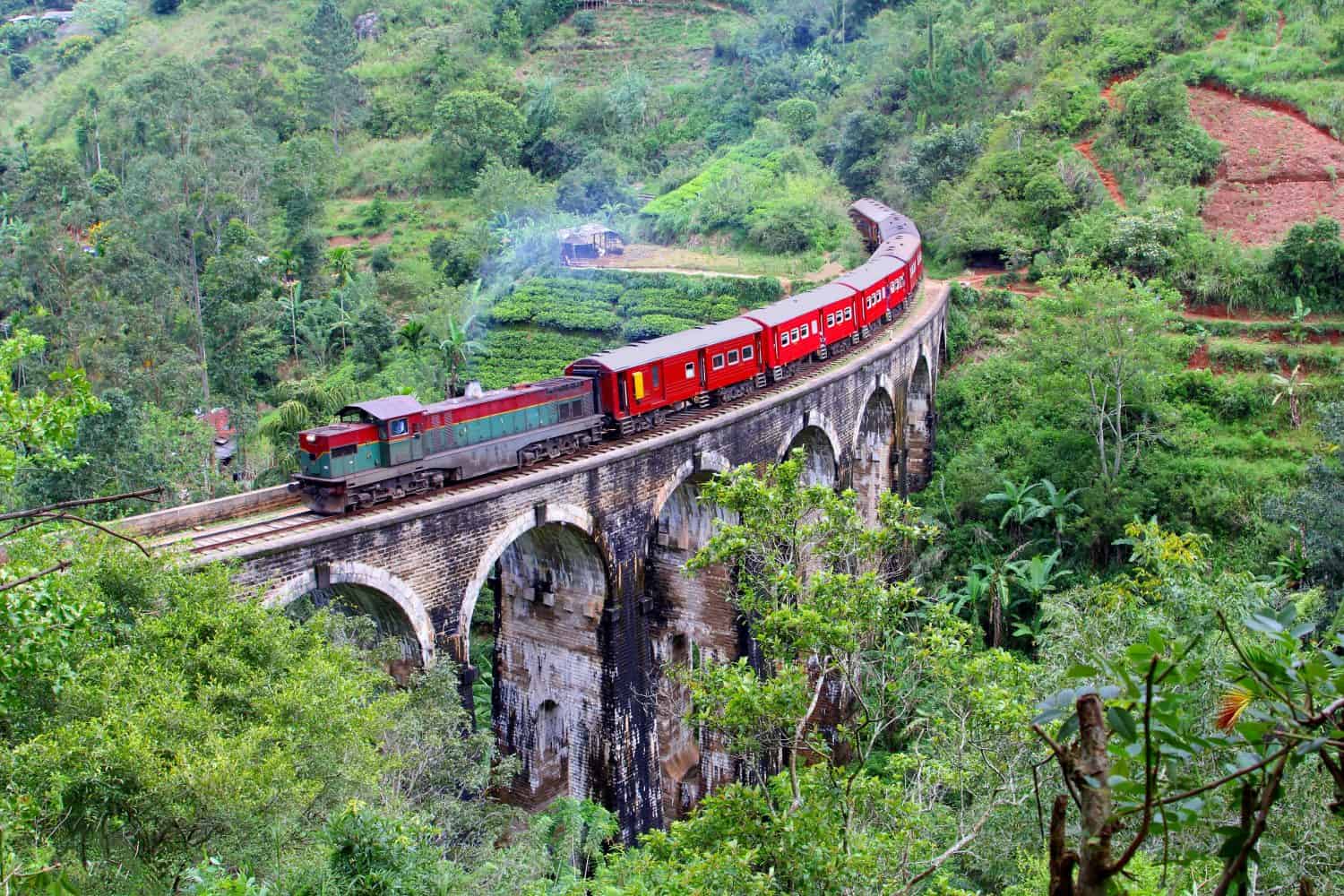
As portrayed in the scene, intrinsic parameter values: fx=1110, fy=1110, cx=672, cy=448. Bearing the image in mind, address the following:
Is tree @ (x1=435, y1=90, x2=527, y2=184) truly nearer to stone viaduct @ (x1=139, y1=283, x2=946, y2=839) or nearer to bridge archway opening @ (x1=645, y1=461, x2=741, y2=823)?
stone viaduct @ (x1=139, y1=283, x2=946, y2=839)

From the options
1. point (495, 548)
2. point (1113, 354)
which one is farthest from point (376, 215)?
point (495, 548)

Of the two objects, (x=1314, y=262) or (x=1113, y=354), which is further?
(x=1314, y=262)

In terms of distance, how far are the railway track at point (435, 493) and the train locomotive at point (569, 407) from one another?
0.19 m

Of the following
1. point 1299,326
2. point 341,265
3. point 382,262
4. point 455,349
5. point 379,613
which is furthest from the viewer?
point 382,262

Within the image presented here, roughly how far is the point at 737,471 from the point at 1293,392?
2377 centimetres

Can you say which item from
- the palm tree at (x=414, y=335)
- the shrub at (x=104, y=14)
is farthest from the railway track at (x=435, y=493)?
the shrub at (x=104, y=14)

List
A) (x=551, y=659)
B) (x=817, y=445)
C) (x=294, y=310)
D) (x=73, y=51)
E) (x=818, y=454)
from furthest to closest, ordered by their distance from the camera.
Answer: (x=73, y=51) < (x=294, y=310) < (x=818, y=454) < (x=817, y=445) < (x=551, y=659)

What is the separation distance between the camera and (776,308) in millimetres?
27031

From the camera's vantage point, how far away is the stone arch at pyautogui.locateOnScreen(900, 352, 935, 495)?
33.1 metres

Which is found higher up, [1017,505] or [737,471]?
[737,471]

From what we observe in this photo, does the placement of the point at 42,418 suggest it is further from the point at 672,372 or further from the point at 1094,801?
the point at 672,372

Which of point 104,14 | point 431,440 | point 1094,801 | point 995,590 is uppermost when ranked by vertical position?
point 104,14

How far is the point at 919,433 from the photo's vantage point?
109ft

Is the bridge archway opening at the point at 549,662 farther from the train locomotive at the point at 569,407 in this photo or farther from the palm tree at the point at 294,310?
the palm tree at the point at 294,310
